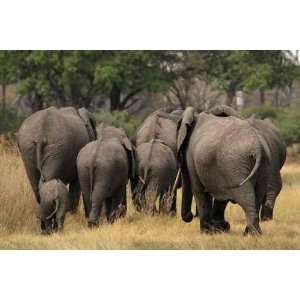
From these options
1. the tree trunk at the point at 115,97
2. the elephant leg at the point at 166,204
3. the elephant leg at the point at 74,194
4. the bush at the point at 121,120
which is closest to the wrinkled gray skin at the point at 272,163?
the elephant leg at the point at 166,204

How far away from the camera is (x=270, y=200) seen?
12477 millimetres

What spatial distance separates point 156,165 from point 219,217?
1.47m

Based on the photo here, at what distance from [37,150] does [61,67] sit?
10.5 meters

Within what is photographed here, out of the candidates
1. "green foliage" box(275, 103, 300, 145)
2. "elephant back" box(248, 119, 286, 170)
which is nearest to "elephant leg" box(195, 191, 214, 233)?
"elephant back" box(248, 119, 286, 170)

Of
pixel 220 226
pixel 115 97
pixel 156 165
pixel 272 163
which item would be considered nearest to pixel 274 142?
pixel 272 163

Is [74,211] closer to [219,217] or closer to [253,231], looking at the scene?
[219,217]

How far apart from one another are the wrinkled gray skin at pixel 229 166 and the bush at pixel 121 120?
8.92 m

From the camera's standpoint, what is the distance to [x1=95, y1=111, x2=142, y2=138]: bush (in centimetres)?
1958

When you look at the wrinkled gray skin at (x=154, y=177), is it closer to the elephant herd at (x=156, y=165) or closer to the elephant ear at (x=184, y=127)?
the elephant herd at (x=156, y=165)

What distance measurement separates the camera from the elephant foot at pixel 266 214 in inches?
482

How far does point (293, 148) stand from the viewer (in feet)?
68.6

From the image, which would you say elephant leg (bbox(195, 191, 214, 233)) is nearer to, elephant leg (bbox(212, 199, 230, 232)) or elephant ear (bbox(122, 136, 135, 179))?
elephant leg (bbox(212, 199, 230, 232))

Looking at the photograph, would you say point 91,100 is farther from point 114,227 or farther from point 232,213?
point 114,227

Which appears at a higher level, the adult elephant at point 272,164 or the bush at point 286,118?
the adult elephant at point 272,164
